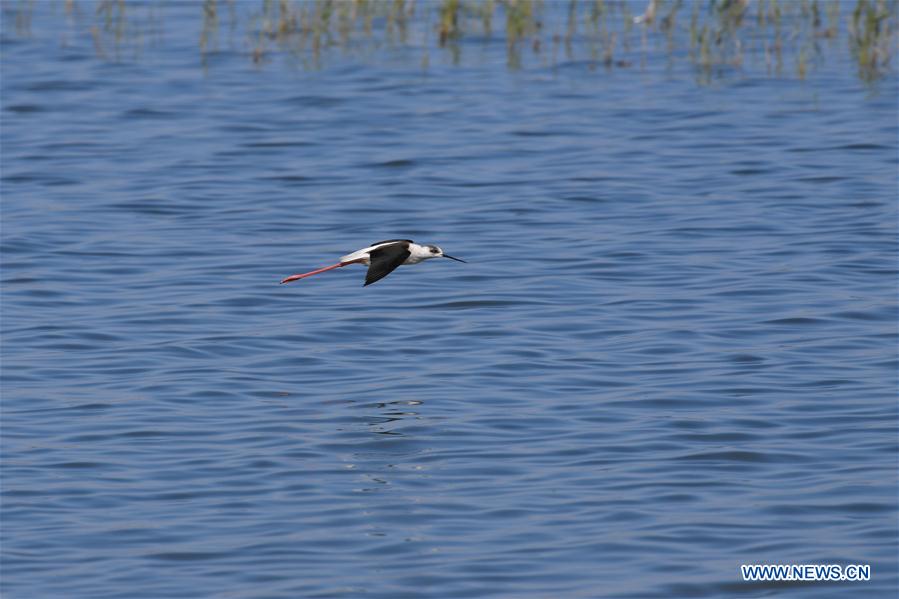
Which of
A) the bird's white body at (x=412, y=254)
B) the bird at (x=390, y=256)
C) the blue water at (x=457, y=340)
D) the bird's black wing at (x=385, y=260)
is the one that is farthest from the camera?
the bird's white body at (x=412, y=254)

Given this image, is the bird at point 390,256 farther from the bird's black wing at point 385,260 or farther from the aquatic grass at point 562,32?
the aquatic grass at point 562,32

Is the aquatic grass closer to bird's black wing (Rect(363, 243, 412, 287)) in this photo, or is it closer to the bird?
the bird

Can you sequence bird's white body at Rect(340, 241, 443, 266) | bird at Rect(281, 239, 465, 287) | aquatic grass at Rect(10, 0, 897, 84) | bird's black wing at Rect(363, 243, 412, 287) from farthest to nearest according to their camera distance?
aquatic grass at Rect(10, 0, 897, 84) → bird's white body at Rect(340, 241, 443, 266) → bird at Rect(281, 239, 465, 287) → bird's black wing at Rect(363, 243, 412, 287)

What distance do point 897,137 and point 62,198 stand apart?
8.18m

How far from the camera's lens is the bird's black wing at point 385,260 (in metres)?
9.53

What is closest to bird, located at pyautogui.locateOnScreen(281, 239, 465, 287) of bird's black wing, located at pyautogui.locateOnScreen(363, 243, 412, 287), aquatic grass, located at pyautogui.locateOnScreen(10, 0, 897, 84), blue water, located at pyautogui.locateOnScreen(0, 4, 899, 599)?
bird's black wing, located at pyautogui.locateOnScreen(363, 243, 412, 287)

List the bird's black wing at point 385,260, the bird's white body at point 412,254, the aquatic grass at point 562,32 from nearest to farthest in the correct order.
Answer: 1. the bird's black wing at point 385,260
2. the bird's white body at point 412,254
3. the aquatic grass at point 562,32

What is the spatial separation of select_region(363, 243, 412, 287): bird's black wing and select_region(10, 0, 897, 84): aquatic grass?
9829mm

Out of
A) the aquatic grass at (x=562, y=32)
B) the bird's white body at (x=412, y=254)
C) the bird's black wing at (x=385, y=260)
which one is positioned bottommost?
the bird's white body at (x=412, y=254)

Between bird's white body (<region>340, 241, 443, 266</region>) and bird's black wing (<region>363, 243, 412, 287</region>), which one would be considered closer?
bird's black wing (<region>363, 243, 412, 287</region>)

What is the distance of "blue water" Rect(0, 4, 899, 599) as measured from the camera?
7516 millimetres

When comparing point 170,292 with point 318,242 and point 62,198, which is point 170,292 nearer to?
point 318,242

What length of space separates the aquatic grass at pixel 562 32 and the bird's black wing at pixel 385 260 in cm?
983

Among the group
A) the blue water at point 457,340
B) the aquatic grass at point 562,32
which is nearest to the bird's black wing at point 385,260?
the blue water at point 457,340
